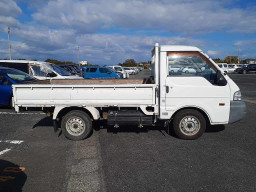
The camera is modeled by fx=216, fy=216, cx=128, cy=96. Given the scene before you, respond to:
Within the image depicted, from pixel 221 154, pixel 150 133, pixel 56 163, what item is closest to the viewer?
pixel 56 163

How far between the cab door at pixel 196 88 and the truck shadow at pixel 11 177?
3317mm

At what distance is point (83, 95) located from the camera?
203 inches

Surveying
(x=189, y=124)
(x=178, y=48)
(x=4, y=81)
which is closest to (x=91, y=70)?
(x=4, y=81)

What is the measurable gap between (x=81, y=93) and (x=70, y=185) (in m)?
2.29

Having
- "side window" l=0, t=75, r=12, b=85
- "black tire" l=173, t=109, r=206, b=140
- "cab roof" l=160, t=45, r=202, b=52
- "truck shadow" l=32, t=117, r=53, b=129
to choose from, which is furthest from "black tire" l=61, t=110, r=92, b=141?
"side window" l=0, t=75, r=12, b=85

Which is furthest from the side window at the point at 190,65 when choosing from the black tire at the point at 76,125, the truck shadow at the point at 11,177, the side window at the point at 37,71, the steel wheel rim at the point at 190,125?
the side window at the point at 37,71

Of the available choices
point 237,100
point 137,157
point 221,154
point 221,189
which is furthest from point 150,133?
point 221,189

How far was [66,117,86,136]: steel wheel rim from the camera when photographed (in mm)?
5340

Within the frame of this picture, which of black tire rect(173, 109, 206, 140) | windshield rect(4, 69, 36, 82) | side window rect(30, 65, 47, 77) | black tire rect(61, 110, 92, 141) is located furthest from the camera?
side window rect(30, 65, 47, 77)

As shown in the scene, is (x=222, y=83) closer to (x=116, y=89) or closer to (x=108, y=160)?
(x=116, y=89)

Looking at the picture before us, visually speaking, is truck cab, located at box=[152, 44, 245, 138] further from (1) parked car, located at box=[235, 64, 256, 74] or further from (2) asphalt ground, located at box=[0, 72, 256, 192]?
(1) parked car, located at box=[235, 64, 256, 74]

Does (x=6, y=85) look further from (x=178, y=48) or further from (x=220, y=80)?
(x=220, y=80)

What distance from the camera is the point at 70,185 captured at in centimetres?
339

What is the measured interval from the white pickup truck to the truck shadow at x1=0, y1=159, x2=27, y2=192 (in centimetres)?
152
